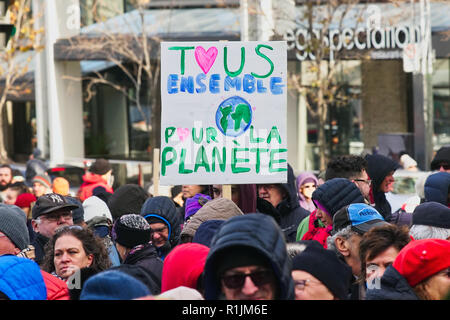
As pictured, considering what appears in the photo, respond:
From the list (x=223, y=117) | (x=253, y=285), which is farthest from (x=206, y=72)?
(x=253, y=285)

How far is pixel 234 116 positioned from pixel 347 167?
1336mm

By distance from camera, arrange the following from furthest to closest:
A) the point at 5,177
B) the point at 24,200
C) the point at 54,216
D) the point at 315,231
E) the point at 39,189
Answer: the point at 5,177 < the point at 39,189 < the point at 24,200 < the point at 54,216 < the point at 315,231

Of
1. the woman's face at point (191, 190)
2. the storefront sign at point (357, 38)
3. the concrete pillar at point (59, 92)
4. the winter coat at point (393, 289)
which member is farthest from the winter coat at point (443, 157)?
the concrete pillar at point (59, 92)

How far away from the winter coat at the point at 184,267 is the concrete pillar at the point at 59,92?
24.0 m

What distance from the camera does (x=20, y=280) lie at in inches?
150

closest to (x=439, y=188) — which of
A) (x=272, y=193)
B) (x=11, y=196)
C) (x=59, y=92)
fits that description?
(x=272, y=193)

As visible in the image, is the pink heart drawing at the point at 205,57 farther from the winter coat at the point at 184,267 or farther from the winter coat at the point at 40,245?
Result: the winter coat at the point at 184,267

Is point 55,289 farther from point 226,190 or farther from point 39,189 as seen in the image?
point 39,189

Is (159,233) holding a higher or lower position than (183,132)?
lower

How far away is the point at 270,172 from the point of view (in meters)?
5.70

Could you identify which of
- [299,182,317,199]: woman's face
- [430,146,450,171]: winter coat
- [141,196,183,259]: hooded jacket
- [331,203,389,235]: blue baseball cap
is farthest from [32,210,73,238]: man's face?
[430,146,450,171]: winter coat
